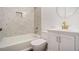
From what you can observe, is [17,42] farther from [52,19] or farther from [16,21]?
[52,19]

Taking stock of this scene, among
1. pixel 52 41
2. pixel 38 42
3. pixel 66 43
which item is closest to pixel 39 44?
pixel 38 42

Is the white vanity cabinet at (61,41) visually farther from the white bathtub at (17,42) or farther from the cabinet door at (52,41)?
the white bathtub at (17,42)

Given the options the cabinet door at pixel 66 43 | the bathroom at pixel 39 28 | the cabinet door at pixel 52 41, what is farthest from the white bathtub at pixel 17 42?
the cabinet door at pixel 66 43

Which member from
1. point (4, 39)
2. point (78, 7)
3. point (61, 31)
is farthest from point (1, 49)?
point (78, 7)

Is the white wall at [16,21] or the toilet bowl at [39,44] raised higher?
the white wall at [16,21]

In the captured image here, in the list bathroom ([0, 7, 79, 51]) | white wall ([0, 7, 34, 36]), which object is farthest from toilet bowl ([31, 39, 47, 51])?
white wall ([0, 7, 34, 36])

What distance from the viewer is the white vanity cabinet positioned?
0.99 m

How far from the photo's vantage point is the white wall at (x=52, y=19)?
3.25 ft

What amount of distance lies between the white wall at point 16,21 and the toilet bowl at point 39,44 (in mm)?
138

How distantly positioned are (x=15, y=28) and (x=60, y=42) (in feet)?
1.80

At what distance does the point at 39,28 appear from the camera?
1.06m

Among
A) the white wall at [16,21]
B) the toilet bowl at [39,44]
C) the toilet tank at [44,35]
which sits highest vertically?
the white wall at [16,21]

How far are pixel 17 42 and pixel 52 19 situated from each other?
49cm

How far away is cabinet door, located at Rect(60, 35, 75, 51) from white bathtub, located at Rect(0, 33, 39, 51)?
303 mm
